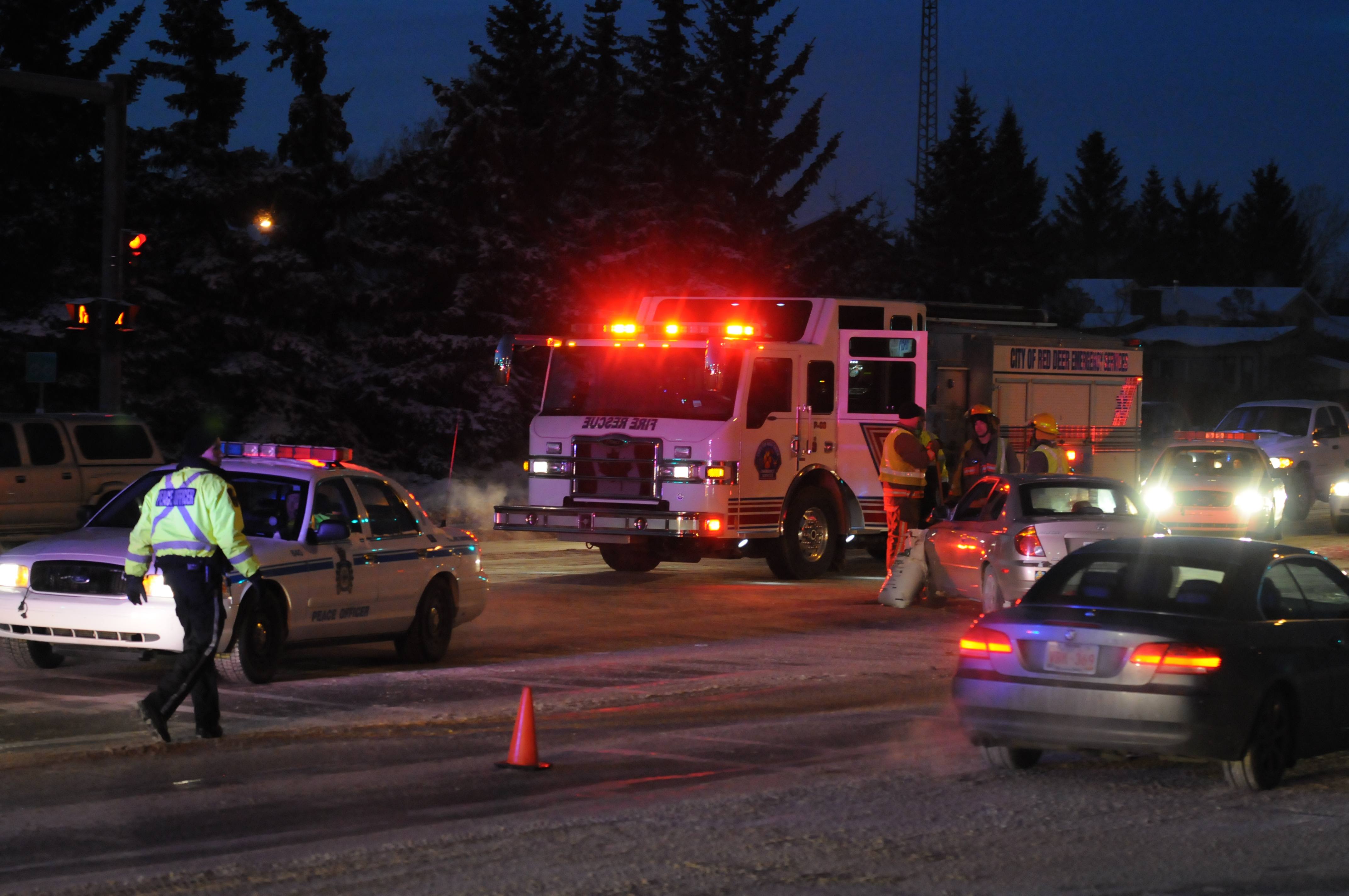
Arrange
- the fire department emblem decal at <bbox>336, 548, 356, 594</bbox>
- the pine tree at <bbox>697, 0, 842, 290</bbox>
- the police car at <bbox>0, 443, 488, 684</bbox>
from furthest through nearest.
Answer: the pine tree at <bbox>697, 0, 842, 290</bbox> → the fire department emblem decal at <bbox>336, 548, 356, 594</bbox> → the police car at <bbox>0, 443, 488, 684</bbox>

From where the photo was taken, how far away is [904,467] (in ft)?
60.1

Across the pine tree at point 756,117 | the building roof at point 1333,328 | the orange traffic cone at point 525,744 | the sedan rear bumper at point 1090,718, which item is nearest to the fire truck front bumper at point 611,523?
→ the orange traffic cone at point 525,744

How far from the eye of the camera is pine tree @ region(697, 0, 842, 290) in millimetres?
Result: 47719

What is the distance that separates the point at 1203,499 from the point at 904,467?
7.40 m

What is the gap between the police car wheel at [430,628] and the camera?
1317 centimetres

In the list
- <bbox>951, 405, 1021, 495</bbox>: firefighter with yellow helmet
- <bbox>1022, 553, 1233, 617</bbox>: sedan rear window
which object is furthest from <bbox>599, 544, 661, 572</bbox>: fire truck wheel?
<bbox>1022, 553, 1233, 617</bbox>: sedan rear window

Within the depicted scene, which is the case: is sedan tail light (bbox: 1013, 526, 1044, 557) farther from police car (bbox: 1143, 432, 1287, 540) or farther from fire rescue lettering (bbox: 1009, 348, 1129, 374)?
police car (bbox: 1143, 432, 1287, 540)

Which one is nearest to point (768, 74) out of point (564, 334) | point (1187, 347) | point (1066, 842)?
point (564, 334)

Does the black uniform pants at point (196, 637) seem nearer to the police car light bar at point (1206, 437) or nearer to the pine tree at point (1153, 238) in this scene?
the police car light bar at point (1206, 437)

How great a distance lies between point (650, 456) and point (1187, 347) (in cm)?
6444

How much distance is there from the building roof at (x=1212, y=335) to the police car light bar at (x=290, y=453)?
2648 inches

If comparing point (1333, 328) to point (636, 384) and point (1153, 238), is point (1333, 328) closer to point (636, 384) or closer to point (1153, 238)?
point (1153, 238)

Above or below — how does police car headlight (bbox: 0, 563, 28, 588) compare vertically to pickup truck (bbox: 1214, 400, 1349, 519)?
below

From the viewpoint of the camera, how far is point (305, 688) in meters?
11.6
